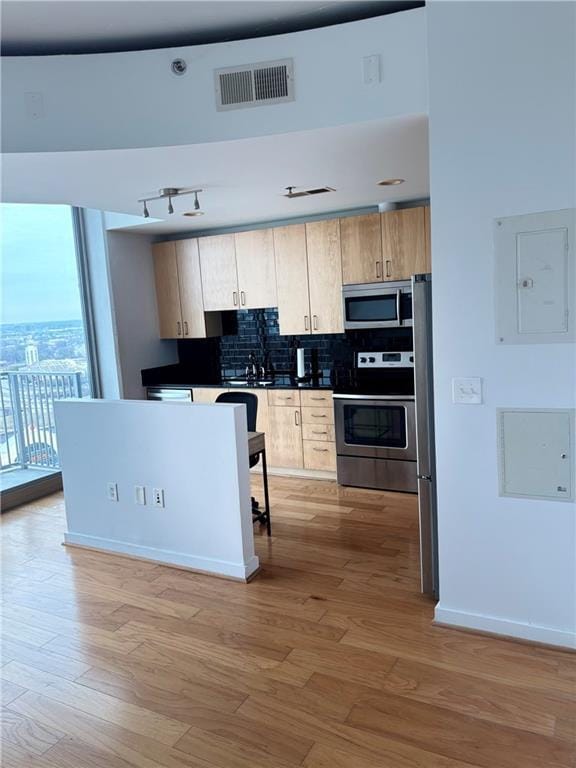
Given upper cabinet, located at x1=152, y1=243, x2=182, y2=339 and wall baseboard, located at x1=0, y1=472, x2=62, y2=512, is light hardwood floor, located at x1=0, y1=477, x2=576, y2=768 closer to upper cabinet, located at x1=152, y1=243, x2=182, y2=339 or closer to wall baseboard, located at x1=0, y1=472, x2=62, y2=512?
wall baseboard, located at x1=0, y1=472, x2=62, y2=512

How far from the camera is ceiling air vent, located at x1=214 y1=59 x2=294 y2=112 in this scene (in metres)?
→ 2.62

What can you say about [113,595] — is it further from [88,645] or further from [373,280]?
[373,280]

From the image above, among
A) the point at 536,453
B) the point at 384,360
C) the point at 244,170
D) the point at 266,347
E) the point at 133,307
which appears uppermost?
the point at 244,170

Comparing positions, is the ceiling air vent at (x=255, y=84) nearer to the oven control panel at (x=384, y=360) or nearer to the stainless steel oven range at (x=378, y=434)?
the stainless steel oven range at (x=378, y=434)

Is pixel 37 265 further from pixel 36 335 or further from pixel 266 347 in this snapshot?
pixel 266 347

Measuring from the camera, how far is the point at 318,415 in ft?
16.0

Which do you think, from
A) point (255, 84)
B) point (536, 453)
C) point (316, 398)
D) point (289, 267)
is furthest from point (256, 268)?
point (536, 453)

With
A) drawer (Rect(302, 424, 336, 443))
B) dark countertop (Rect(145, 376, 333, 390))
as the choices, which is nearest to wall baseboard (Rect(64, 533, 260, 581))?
drawer (Rect(302, 424, 336, 443))

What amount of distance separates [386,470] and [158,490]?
1.97 meters

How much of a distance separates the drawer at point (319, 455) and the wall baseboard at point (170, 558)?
1.64 m

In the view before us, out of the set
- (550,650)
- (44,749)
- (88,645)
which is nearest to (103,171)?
(88,645)

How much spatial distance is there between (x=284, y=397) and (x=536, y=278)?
2.95m

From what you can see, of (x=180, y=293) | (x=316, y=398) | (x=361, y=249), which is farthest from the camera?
(x=180, y=293)

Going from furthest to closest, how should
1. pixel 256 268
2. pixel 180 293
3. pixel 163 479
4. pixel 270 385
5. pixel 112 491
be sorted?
pixel 180 293
pixel 256 268
pixel 270 385
pixel 112 491
pixel 163 479
